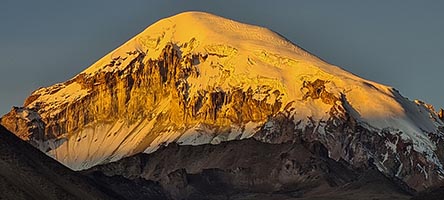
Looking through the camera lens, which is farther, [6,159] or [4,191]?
[6,159]

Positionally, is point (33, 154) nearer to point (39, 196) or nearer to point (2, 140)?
point (2, 140)

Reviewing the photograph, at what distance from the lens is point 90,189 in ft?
612

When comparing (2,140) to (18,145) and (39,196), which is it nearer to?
(18,145)

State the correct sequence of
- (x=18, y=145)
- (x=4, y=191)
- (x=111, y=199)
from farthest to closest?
1. (x=111, y=199)
2. (x=18, y=145)
3. (x=4, y=191)

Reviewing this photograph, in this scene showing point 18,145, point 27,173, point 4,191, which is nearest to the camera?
point 4,191

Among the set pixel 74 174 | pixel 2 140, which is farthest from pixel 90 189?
pixel 2 140

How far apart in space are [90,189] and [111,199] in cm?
752

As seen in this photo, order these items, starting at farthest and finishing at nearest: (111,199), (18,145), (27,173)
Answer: (111,199) → (18,145) → (27,173)

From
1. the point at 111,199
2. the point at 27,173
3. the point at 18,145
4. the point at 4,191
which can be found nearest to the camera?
the point at 4,191

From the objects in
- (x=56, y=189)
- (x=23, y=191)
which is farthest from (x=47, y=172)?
(x=23, y=191)

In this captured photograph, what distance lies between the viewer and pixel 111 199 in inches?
7608

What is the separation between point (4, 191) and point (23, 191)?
404cm

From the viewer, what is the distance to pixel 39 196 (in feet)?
522

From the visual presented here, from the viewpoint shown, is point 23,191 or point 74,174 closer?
point 23,191
